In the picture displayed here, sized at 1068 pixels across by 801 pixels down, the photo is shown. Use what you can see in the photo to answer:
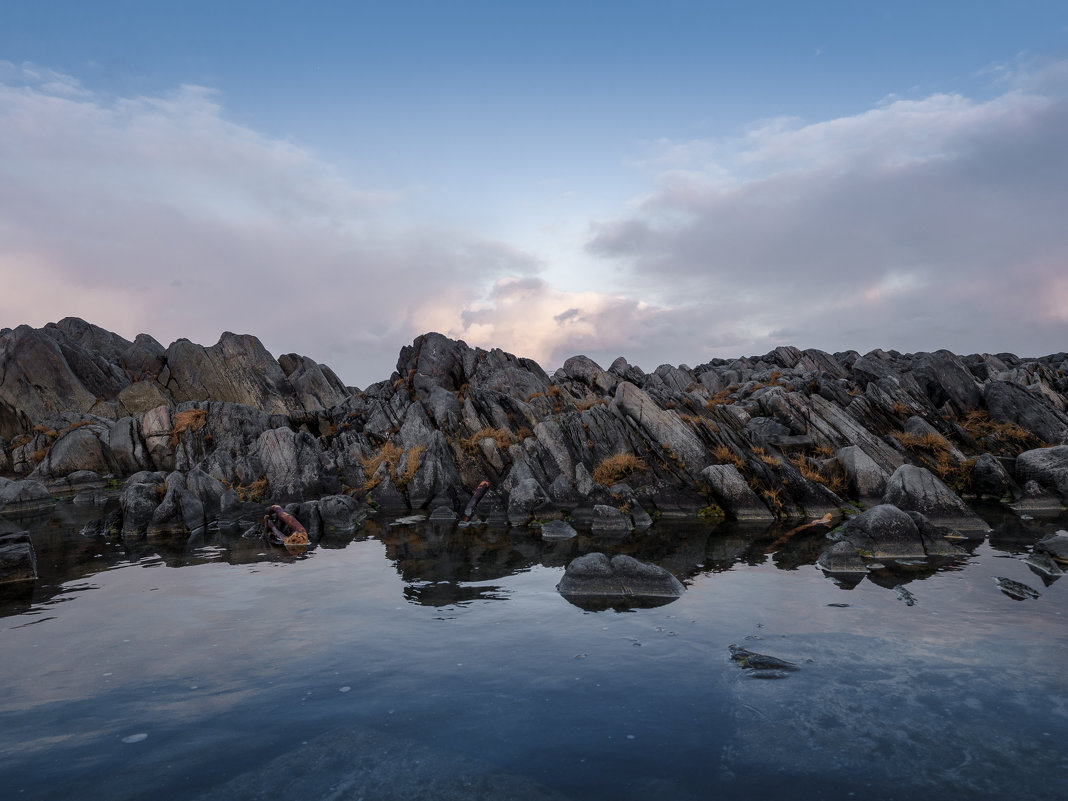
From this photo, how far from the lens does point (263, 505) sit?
41281 millimetres

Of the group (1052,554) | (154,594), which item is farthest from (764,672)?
(154,594)

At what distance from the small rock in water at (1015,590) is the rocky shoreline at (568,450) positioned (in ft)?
14.5

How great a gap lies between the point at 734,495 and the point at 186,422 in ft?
170

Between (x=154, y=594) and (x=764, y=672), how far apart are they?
20.5m

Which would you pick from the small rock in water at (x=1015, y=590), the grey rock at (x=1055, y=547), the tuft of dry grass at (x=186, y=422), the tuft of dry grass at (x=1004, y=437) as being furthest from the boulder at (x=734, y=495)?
the tuft of dry grass at (x=186, y=422)

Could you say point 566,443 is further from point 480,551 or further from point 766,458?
point 480,551

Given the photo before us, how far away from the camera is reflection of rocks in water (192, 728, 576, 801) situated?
920 cm

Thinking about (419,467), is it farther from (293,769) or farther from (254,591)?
(293,769)

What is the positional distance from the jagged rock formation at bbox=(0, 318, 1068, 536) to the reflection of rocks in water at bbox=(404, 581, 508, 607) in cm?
1305

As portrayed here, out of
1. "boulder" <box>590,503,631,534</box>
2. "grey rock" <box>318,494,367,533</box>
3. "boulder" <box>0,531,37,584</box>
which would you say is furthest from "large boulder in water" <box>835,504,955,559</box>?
"boulder" <box>0,531,37,584</box>

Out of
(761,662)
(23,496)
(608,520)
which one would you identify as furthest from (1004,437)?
(23,496)

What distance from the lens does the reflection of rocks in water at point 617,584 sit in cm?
1944

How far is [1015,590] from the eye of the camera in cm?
1853

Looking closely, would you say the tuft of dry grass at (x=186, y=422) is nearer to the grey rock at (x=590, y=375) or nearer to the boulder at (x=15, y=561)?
the boulder at (x=15, y=561)
